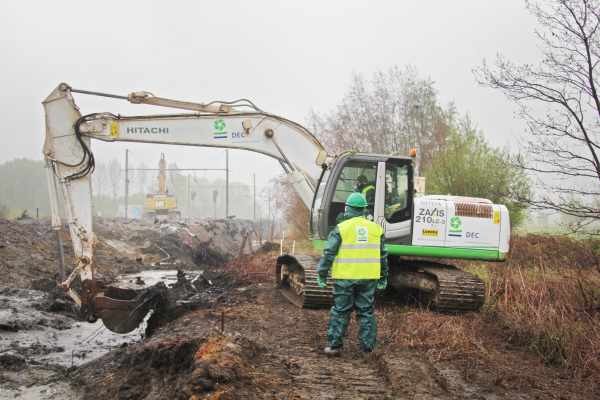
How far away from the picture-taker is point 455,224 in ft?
27.5

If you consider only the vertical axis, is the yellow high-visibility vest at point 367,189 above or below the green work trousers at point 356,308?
above

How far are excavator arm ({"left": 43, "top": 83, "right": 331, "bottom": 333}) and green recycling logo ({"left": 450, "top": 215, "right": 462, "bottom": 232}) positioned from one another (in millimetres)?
2104

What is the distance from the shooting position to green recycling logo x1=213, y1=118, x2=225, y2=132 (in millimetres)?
9289

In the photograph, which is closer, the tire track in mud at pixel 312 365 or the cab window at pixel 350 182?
the tire track in mud at pixel 312 365

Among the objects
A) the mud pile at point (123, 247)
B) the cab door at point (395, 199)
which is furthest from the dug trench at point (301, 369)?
the mud pile at point (123, 247)

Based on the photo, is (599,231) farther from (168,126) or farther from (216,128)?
(168,126)

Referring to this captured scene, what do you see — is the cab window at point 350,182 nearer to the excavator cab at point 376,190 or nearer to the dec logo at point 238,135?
the excavator cab at point 376,190

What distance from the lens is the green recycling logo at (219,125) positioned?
9289 mm

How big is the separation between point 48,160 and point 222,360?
4.96 metres

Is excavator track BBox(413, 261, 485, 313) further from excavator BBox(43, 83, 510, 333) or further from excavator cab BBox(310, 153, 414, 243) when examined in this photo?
excavator cab BBox(310, 153, 414, 243)

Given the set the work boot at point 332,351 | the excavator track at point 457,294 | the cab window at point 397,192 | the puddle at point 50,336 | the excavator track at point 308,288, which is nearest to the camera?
the work boot at point 332,351

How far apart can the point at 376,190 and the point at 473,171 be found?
8976 mm

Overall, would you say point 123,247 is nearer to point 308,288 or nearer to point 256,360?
point 308,288

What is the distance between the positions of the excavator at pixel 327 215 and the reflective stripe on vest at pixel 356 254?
234 centimetres
